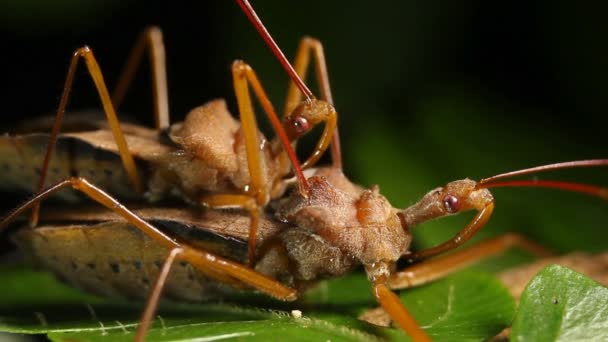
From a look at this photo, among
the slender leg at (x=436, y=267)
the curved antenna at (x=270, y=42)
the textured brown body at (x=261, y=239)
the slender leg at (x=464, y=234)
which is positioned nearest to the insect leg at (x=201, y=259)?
the textured brown body at (x=261, y=239)

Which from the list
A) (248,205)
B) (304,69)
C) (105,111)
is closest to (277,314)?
Result: (248,205)

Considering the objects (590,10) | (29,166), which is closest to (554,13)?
(590,10)

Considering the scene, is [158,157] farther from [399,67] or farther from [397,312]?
[399,67]

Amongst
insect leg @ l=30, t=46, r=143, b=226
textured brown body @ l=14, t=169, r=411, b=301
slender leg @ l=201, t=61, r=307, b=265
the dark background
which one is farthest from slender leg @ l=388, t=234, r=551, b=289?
insect leg @ l=30, t=46, r=143, b=226

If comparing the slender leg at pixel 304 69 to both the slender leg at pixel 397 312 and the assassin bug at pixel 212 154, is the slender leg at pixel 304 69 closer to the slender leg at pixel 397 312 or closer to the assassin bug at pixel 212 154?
the assassin bug at pixel 212 154

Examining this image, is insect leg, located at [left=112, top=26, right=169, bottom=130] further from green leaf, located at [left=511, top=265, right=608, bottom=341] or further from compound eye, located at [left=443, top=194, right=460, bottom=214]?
green leaf, located at [left=511, top=265, right=608, bottom=341]

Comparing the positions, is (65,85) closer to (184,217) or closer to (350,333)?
(184,217)
